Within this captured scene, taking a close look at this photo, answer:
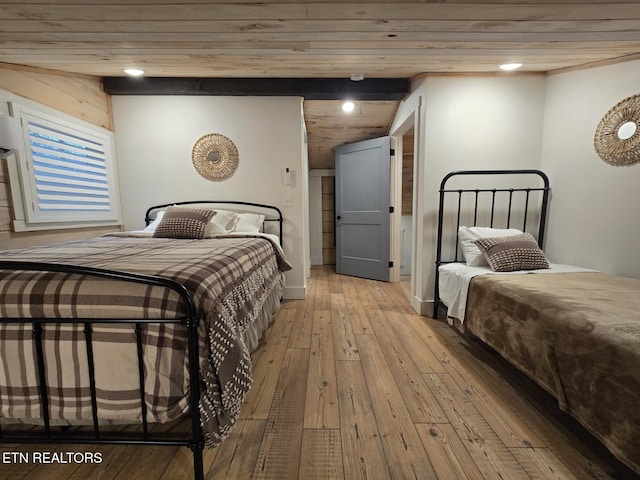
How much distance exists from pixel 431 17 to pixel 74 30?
2.08 metres

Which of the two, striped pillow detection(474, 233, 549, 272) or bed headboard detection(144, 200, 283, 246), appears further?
bed headboard detection(144, 200, 283, 246)

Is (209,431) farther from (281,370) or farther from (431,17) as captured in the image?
(431,17)

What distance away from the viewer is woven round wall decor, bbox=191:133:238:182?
9.28ft

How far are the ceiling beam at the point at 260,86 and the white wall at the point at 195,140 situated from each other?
97mm

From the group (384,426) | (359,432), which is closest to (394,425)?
(384,426)

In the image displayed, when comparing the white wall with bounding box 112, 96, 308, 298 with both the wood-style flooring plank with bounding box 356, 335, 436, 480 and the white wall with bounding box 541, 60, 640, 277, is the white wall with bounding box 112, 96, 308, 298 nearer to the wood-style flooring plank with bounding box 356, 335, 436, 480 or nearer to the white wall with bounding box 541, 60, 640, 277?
the wood-style flooring plank with bounding box 356, 335, 436, 480

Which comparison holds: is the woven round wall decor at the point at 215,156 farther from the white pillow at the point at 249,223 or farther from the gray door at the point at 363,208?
the gray door at the point at 363,208

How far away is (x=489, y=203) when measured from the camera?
2494mm

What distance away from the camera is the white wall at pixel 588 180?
6.20ft

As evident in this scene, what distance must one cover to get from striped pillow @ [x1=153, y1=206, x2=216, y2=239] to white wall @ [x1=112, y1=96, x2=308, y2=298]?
603 millimetres

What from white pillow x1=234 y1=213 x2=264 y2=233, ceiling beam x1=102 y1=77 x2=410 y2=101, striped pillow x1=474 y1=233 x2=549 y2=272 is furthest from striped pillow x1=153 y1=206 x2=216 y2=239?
striped pillow x1=474 y1=233 x2=549 y2=272

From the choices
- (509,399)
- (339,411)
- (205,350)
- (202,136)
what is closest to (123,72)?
(202,136)

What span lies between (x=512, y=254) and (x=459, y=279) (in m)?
0.41

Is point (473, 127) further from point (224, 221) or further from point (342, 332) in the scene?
point (224, 221)
